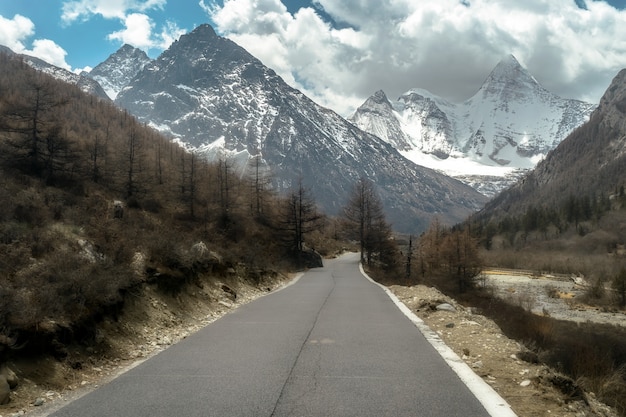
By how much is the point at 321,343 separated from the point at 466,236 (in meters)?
52.2

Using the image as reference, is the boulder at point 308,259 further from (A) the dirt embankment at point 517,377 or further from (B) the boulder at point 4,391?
(B) the boulder at point 4,391

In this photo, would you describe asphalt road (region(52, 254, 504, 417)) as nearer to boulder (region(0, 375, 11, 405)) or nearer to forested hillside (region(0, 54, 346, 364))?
boulder (region(0, 375, 11, 405))

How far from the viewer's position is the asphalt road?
17.9 ft

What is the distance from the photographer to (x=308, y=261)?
48.5 metres

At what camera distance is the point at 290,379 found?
6.57m

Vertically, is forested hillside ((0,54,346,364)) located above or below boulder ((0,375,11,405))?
above

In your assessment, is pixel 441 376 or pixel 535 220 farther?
pixel 535 220

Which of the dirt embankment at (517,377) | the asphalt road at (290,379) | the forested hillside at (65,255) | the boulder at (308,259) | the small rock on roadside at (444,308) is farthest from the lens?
the boulder at (308,259)

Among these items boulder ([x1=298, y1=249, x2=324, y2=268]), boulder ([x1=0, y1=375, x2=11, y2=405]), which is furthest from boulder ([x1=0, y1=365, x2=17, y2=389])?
boulder ([x1=298, y1=249, x2=324, y2=268])

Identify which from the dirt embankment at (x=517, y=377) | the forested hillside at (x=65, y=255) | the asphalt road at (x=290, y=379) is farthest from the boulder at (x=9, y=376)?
the dirt embankment at (x=517, y=377)

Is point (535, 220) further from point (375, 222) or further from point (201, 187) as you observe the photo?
point (201, 187)

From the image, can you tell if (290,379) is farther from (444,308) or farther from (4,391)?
(444,308)

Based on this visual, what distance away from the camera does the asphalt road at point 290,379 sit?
545cm

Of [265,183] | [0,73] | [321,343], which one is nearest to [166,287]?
[321,343]
